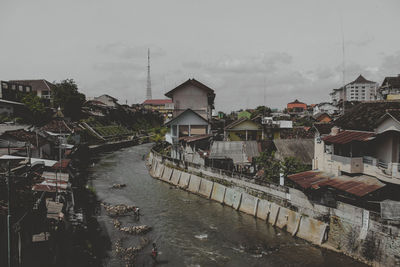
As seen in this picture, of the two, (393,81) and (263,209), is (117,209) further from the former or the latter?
(393,81)

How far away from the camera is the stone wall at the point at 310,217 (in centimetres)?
1606

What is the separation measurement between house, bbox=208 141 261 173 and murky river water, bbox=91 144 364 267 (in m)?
4.96

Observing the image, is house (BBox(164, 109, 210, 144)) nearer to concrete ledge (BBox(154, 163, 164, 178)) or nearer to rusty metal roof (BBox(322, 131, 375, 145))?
concrete ledge (BBox(154, 163, 164, 178))

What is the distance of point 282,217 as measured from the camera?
74.4ft

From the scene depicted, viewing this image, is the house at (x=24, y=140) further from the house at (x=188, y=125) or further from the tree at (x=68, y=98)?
the tree at (x=68, y=98)

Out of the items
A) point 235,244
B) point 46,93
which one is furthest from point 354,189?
point 46,93

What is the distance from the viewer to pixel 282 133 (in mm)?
43344

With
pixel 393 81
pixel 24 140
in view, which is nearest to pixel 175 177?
pixel 24 140

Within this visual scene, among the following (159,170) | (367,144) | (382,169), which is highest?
(367,144)

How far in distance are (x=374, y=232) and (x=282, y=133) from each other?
27.7 metres

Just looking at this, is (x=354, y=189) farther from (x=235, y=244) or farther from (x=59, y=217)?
(x=59, y=217)

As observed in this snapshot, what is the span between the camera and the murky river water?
18438mm

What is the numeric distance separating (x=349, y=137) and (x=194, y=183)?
60.2 feet

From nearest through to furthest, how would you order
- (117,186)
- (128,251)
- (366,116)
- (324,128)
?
(128,251) < (366,116) < (324,128) < (117,186)
